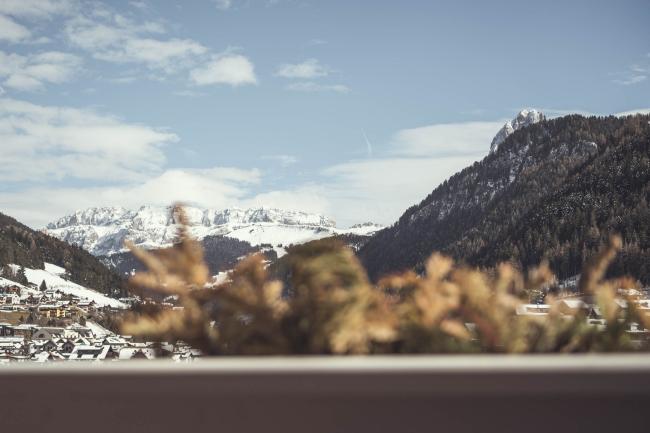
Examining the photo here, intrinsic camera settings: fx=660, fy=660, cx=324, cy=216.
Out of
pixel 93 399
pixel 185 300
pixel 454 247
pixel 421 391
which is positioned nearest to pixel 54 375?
pixel 93 399

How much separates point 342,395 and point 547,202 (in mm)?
138176

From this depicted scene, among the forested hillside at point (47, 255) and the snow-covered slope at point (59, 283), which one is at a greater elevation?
the forested hillside at point (47, 255)

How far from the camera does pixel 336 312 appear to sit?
176cm

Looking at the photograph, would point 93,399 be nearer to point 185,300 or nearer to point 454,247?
point 185,300

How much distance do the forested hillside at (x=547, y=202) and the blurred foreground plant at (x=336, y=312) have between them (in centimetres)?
6978

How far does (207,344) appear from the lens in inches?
72.6

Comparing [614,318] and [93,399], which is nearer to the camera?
[93,399]

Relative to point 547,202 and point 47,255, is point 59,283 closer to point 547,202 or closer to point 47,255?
point 47,255

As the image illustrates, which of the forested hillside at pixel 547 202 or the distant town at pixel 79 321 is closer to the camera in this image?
the distant town at pixel 79 321

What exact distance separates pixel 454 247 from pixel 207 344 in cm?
14030

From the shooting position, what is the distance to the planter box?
51.4 inches

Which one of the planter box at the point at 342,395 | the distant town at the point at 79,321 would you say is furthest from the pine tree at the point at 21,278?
the planter box at the point at 342,395

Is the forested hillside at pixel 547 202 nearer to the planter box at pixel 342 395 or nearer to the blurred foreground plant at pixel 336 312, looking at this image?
the blurred foreground plant at pixel 336 312

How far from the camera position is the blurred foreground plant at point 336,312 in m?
1.79
